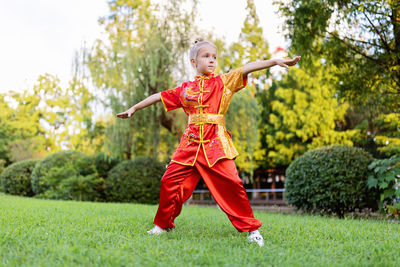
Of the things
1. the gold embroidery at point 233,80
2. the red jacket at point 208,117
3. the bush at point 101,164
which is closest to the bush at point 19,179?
the bush at point 101,164

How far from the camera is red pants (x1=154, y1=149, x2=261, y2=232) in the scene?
2.97 metres

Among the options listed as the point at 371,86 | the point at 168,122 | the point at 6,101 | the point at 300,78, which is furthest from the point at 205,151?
the point at 6,101

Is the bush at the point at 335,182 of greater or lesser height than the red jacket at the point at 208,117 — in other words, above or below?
below

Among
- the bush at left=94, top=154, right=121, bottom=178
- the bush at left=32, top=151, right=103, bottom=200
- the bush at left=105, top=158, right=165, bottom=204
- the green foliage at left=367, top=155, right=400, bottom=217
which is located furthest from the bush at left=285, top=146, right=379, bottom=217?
the bush at left=94, top=154, right=121, bottom=178

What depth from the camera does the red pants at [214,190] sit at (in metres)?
2.97

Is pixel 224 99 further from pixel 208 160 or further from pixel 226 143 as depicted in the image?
pixel 208 160

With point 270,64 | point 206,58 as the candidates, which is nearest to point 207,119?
point 206,58

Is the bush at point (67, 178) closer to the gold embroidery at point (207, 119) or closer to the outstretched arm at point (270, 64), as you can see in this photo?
the gold embroidery at point (207, 119)

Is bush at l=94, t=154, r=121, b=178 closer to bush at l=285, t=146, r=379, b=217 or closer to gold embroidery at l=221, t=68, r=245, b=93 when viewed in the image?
bush at l=285, t=146, r=379, b=217

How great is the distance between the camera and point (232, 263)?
2.17m

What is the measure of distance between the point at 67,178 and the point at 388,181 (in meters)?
8.45

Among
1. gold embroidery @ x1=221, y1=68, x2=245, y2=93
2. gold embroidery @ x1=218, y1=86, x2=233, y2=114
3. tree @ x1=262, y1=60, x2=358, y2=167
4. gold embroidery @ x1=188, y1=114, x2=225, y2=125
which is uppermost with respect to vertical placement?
tree @ x1=262, y1=60, x2=358, y2=167

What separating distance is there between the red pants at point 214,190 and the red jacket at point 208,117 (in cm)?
8

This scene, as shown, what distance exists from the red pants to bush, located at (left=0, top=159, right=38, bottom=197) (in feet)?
35.2
